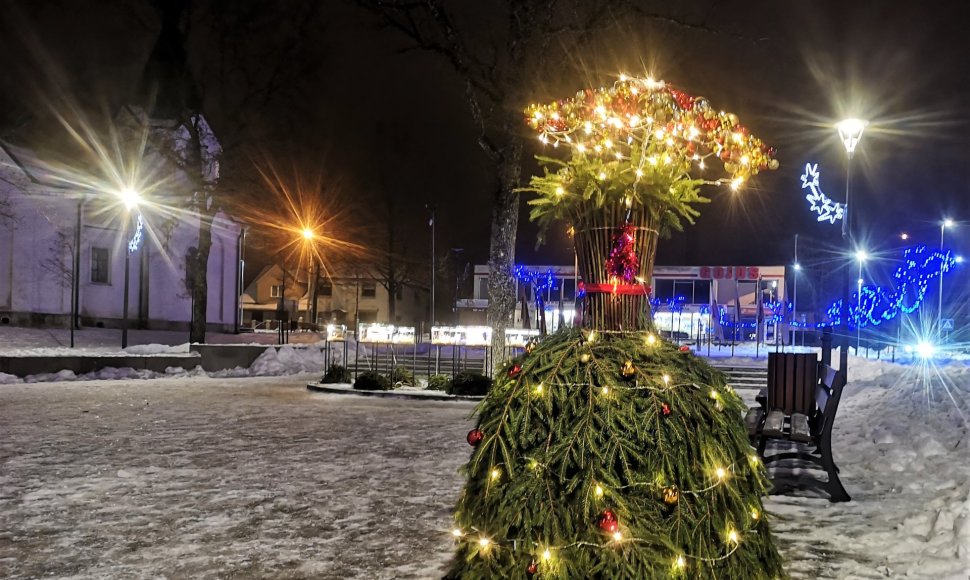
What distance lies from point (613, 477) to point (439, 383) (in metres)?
14.5

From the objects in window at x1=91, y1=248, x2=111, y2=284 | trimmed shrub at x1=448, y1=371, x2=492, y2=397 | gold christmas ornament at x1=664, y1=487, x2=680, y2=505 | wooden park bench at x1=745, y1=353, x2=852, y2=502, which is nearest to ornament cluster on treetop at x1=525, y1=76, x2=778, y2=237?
gold christmas ornament at x1=664, y1=487, x2=680, y2=505

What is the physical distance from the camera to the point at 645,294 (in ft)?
12.2

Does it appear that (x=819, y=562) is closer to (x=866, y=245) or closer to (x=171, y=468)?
(x=171, y=468)

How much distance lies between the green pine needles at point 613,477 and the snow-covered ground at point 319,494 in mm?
1676

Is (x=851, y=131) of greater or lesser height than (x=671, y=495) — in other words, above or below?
above

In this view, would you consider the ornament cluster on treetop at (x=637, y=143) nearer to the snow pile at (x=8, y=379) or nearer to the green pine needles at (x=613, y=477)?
the green pine needles at (x=613, y=477)

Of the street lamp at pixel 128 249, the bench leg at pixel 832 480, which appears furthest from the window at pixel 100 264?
the bench leg at pixel 832 480

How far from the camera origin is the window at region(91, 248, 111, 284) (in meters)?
35.2

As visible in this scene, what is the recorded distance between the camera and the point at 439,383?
57.0 feet

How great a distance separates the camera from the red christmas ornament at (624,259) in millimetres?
3668

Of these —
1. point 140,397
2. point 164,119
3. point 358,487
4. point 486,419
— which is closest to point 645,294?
point 486,419

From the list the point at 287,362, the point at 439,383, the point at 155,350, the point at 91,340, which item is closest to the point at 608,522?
the point at 439,383

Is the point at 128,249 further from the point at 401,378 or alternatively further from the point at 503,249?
the point at 503,249

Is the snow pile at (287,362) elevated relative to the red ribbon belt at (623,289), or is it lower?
lower
